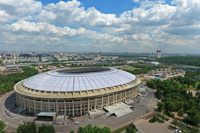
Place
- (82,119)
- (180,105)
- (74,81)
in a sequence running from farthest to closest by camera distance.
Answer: (74,81)
(180,105)
(82,119)

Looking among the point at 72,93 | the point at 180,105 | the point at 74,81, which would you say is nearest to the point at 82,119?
the point at 72,93

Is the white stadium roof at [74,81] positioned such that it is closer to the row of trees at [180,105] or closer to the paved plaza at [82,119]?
the paved plaza at [82,119]

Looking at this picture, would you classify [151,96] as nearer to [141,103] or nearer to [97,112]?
[141,103]

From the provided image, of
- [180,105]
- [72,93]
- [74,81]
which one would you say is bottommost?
[180,105]

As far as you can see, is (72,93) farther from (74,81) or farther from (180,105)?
(180,105)

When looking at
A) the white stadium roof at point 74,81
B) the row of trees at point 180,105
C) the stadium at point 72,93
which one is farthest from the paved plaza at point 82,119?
the white stadium roof at point 74,81

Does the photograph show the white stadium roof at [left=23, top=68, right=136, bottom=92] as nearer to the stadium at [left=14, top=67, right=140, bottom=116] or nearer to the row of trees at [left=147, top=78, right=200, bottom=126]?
the stadium at [left=14, top=67, right=140, bottom=116]

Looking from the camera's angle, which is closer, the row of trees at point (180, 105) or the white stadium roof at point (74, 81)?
the row of trees at point (180, 105)

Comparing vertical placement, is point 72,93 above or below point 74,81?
below

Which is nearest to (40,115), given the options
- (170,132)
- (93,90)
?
(93,90)

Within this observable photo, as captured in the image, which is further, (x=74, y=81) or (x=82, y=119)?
(x=74, y=81)
